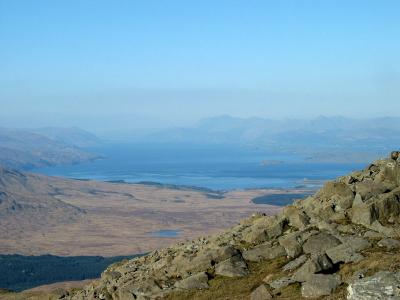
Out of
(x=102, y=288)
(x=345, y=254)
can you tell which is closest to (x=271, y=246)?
(x=345, y=254)

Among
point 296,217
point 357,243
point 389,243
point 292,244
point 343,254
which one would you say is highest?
point 296,217

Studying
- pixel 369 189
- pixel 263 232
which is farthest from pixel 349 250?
pixel 369 189

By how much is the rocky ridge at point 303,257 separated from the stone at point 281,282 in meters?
0.05

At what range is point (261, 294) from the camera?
25.0 m

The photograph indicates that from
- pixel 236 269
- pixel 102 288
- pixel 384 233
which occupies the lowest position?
pixel 102 288

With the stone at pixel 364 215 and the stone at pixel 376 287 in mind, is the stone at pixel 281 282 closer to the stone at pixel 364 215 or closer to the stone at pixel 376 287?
the stone at pixel 376 287

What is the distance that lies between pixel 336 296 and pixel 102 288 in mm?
15962

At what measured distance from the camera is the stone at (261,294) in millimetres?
24797

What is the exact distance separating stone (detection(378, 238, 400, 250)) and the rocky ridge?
0.14ft

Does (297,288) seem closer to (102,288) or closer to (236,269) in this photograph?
(236,269)

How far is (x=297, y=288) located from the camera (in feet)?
80.6

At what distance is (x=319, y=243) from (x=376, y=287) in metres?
8.08

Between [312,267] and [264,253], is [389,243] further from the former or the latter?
[264,253]

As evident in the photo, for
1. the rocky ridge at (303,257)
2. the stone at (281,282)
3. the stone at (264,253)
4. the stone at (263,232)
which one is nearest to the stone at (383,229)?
the rocky ridge at (303,257)
